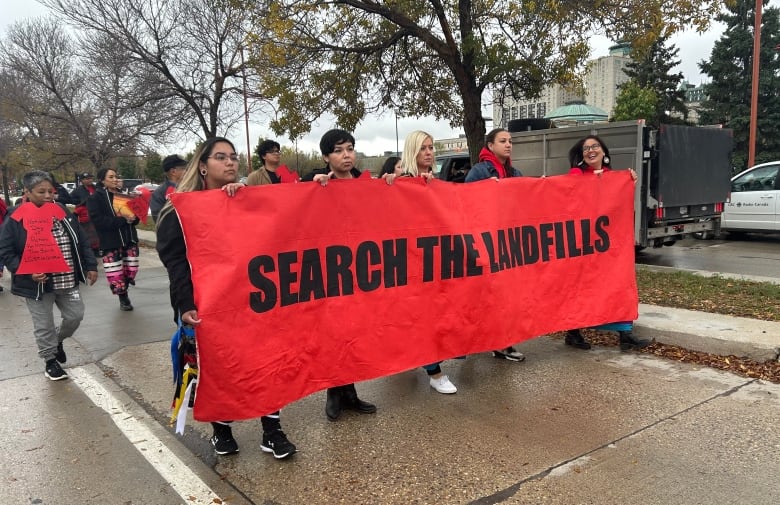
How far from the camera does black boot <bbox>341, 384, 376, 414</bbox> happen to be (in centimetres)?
392

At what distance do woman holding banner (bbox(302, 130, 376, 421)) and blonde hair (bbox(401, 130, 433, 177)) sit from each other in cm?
49

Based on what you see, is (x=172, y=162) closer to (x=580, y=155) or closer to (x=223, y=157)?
(x=223, y=157)

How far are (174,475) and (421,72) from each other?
10.2 meters

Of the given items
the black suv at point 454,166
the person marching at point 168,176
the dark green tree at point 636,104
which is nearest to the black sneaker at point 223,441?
the person marching at point 168,176

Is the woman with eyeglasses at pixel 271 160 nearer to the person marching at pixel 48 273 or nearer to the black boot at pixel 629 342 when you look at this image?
the person marching at pixel 48 273

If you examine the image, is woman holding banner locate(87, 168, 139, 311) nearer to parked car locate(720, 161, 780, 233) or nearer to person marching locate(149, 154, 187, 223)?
person marching locate(149, 154, 187, 223)

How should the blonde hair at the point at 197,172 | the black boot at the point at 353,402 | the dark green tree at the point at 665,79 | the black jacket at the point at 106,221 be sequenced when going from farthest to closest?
the dark green tree at the point at 665,79 → the black jacket at the point at 106,221 → the black boot at the point at 353,402 → the blonde hair at the point at 197,172

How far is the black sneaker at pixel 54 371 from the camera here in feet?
16.0

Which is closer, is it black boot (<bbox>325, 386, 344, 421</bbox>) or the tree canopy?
black boot (<bbox>325, 386, 344, 421</bbox>)

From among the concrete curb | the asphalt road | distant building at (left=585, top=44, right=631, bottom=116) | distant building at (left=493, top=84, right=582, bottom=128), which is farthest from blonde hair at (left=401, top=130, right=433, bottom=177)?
distant building at (left=585, top=44, right=631, bottom=116)

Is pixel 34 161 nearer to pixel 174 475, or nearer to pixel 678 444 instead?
Answer: pixel 174 475

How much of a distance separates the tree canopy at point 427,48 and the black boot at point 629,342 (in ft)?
18.1

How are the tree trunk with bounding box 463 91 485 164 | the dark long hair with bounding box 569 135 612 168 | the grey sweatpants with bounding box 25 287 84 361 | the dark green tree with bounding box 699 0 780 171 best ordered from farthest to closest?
the dark green tree with bounding box 699 0 780 171
the tree trunk with bounding box 463 91 485 164
the dark long hair with bounding box 569 135 612 168
the grey sweatpants with bounding box 25 287 84 361

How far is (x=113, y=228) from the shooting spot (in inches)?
297
